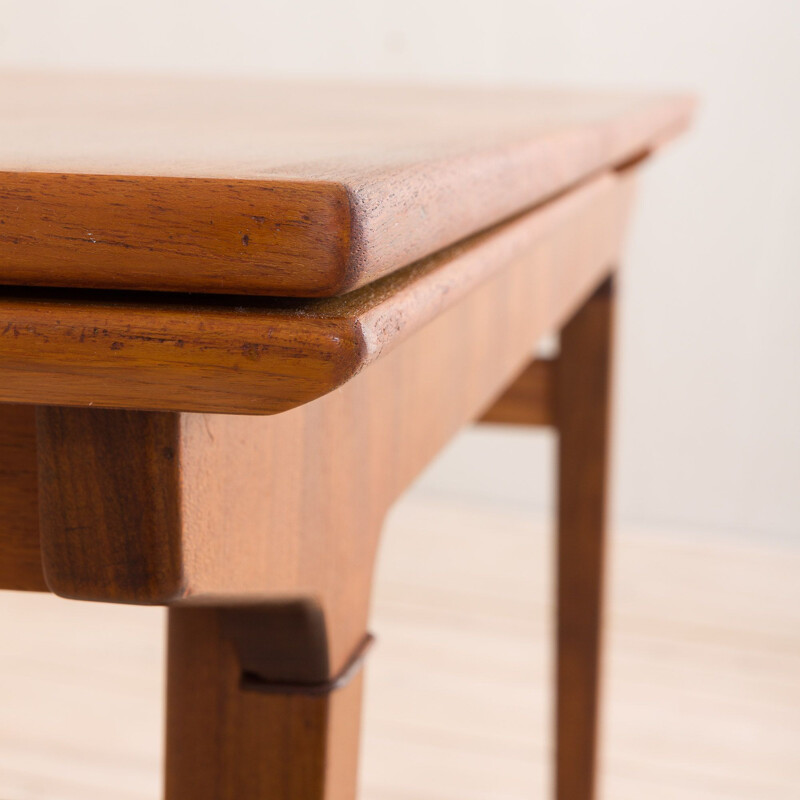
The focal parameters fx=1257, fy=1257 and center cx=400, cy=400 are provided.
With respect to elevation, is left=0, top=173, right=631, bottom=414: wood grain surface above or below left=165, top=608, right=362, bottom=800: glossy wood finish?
above

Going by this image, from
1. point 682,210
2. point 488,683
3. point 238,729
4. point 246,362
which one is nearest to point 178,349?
point 246,362

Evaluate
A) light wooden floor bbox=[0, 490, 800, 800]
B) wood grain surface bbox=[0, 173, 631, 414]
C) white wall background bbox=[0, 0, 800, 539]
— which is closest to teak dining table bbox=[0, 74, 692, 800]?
wood grain surface bbox=[0, 173, 631, 414]

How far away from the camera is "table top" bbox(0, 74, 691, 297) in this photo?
0.16 metres

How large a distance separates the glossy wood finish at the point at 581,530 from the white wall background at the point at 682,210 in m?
1.08

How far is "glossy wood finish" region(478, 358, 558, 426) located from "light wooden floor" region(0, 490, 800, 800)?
45 centimetres

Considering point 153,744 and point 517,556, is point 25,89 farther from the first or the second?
point 517,556

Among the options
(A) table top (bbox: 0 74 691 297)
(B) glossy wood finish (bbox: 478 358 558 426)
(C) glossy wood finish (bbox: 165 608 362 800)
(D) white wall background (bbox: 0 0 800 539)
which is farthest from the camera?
(D) white wall background (bbox: 0 0 800 539)

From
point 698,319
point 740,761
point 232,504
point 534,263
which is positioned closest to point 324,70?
point 698,319

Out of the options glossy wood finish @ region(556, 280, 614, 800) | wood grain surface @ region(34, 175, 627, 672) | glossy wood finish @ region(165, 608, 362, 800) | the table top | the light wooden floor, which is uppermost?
the table top

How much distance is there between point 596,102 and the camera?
0.59 metres

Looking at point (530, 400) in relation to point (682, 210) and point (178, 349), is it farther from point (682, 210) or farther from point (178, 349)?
point (682, 210)

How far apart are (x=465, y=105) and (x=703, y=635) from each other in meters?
1.23

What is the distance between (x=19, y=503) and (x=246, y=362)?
7 centimetres

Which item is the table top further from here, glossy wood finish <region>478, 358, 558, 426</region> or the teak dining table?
glossy wood finish <region>478, 358, 558, 426</region>
